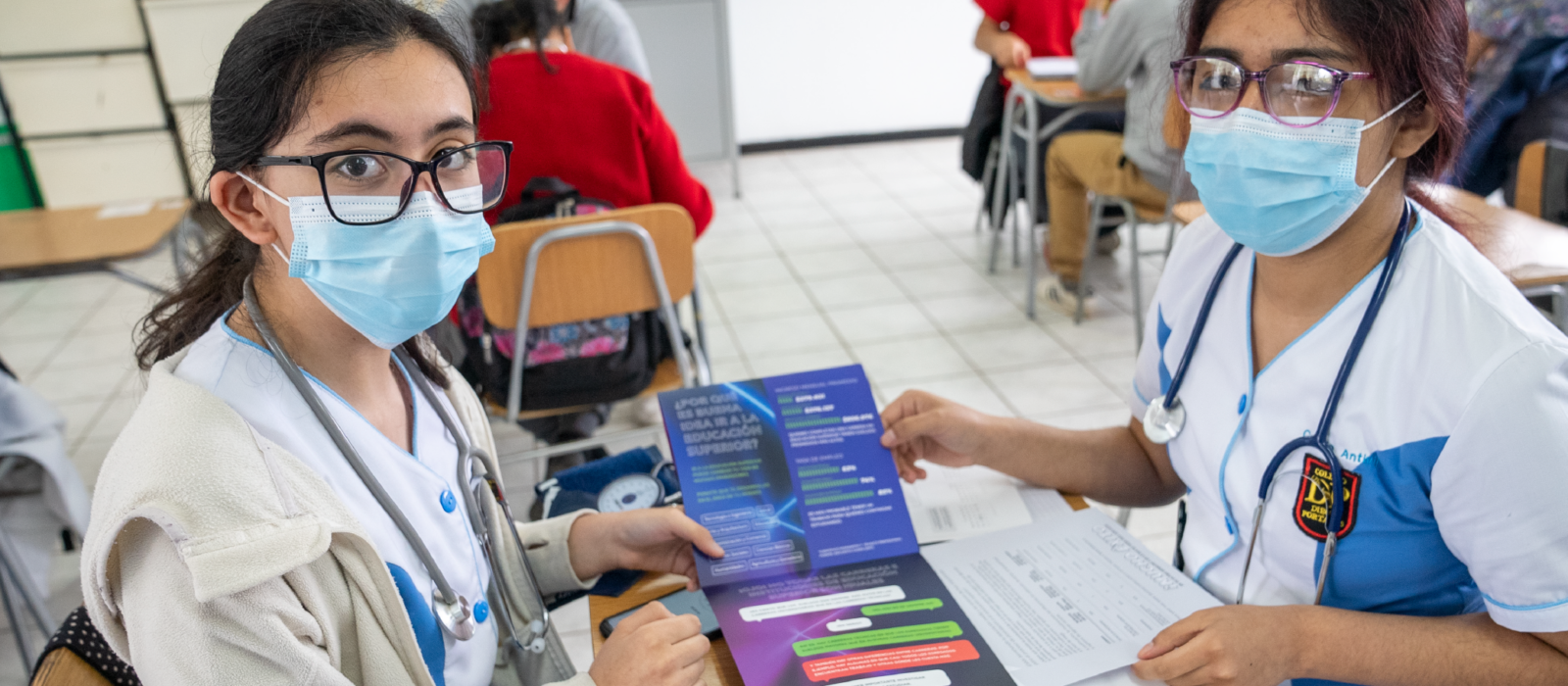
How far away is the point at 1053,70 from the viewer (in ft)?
10.8

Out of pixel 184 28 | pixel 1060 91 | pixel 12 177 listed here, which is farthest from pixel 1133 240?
pixel 12 177

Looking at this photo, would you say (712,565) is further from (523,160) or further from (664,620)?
(523,160)

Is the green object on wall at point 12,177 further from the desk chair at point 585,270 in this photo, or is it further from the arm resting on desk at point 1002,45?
the arm resting on desk at point 1002,45

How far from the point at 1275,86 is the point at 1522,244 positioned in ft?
4.18

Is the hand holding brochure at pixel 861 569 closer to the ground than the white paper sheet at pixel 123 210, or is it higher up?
higher up

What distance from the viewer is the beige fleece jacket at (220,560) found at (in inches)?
27.2

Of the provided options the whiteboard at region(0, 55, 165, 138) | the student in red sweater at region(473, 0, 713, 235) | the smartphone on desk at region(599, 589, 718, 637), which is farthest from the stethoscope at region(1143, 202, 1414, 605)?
the whiteboard at region(0, 55, 165, 138)

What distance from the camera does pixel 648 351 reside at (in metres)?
2.18

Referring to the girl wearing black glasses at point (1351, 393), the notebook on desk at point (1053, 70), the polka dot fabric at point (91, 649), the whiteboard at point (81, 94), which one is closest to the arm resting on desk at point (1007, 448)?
the girl wearing black glasses at point (1351, 393)

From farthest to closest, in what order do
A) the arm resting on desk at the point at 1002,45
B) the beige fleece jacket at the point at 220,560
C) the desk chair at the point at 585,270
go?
1. the arm resting on desk at the point at 1002,45
2. the desk chair at the point at 585,270
3. the beige fleece jacket at the point at 220,560

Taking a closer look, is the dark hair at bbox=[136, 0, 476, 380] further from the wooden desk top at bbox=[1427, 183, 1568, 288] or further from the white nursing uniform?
the wooden desk top at bbox=[1427, 183, 1568, 288]

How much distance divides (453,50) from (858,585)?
0.65 metres

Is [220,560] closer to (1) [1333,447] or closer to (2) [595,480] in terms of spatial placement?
(2) [595,480]

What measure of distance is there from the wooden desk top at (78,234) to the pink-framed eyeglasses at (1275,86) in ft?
7.66
